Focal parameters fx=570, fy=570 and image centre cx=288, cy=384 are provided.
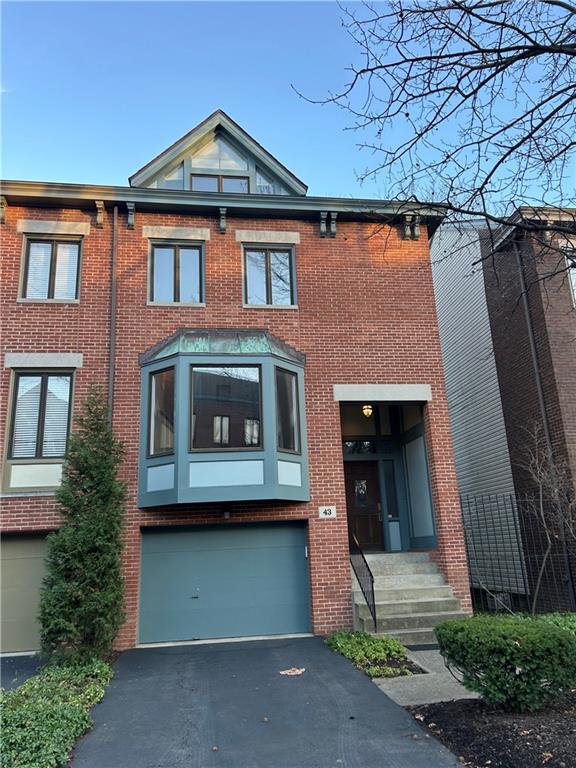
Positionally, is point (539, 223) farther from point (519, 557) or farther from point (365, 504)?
point (519, 557)

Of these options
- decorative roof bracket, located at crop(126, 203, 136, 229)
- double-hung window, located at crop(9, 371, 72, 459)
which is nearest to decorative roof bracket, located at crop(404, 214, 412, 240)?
decorative roof bracket, located at crop(126, 203, 136, 229)

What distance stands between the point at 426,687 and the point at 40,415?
26.6 ft

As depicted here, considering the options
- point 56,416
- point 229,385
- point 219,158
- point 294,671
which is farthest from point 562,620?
point 219,158

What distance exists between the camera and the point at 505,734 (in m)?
5.01

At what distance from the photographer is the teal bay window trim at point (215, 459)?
10.1m

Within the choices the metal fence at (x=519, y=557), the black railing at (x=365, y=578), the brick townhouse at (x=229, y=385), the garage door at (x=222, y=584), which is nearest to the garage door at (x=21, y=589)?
the brick townhouse at (x=229, y=385)

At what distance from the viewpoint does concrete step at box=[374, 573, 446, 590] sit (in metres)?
10.6

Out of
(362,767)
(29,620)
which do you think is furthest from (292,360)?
(362,767)

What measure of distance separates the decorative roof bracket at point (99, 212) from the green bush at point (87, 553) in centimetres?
414

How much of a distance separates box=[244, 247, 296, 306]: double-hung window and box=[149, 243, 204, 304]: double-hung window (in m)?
1.04

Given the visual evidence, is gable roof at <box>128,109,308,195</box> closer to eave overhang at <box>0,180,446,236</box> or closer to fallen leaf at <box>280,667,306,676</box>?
eave overhang at <box>0,180,446,236</box>

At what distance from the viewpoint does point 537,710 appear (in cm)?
544

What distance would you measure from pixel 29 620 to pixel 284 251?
8766 mm

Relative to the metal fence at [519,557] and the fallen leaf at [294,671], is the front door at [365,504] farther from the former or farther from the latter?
the fallen leaf at [294,671]
